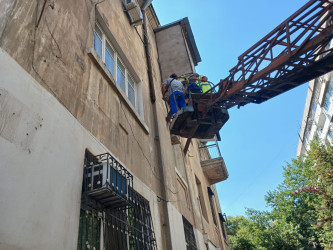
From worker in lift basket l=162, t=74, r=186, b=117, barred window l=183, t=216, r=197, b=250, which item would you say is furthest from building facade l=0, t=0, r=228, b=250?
worker in lift basket l=162, t=74, r=186, b=117

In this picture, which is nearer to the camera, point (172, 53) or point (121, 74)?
point (121, 74)

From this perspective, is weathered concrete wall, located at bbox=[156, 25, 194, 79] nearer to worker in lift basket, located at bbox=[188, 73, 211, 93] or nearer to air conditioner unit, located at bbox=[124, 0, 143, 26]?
worker in lift basket, located at bbox=[188, 73, 211, 93]

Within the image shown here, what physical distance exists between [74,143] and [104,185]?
2.46ft

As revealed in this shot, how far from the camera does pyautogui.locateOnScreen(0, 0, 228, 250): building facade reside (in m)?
2.84

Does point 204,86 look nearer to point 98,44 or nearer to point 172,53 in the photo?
point 172,53

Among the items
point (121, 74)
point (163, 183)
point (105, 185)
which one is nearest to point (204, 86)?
point (121, 74)

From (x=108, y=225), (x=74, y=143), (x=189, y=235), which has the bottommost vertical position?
(x=108, y=225)

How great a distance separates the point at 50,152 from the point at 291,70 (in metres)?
7.69

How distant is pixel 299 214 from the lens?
69.7 ft

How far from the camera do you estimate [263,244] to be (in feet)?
66.7

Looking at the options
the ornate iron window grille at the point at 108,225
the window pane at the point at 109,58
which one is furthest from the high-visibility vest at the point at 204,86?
the ornate iron window grille at the point at 108,225

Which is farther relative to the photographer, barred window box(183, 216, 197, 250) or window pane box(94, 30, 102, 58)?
barred window box(183, 216, 197, 250)

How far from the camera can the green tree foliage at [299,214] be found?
52.4 ft

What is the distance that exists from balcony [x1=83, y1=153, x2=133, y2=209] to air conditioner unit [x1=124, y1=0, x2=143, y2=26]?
20.9ft
